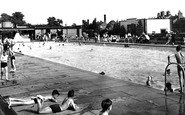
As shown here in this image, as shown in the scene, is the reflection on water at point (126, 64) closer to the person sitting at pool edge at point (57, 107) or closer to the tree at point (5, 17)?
the person sitting at pool edge at point (57, 107)

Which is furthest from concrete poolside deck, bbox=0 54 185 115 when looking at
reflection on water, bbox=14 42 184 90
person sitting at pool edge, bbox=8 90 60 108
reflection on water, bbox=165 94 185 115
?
reflection on water, bbox=14 42 184 90

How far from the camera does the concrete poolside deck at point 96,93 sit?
608 cm

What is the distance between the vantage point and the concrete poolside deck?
6.08m

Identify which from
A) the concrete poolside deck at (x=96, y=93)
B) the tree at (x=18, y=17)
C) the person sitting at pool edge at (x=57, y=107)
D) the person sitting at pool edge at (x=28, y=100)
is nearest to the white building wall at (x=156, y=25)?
the concrete poolside deck at (x=96, y=93)

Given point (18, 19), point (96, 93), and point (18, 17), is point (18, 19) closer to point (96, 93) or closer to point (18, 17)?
point (18, 17)

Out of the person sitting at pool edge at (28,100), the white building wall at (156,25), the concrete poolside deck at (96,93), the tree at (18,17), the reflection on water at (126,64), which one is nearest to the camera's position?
the concrete poolside deck at (96,93)

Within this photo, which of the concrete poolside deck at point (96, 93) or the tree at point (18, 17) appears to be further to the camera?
the tree at point (18, 17)

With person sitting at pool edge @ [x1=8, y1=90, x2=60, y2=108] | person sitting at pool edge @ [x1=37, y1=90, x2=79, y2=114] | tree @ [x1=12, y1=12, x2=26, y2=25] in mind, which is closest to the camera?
person sitting at pool edge @ [x1=37, y1=90, x2=79, y2=114]

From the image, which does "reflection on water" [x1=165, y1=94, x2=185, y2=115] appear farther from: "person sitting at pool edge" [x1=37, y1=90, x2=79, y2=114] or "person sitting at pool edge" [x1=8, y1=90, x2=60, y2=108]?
"person sitting at pool edge" [x1=8, y1=90, x2=60, y2=108]

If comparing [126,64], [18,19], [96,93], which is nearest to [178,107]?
[96,93]

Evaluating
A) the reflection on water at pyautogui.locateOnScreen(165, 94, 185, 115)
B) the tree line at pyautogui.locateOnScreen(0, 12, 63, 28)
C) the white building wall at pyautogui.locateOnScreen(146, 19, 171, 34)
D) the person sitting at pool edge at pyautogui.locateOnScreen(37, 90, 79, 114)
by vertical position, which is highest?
the tree line at pyautogui.locateOnScreen(0, 12, 63, 28)

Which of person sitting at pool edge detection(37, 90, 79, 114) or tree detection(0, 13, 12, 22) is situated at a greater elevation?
tree detection(0, 13, 12, 22)

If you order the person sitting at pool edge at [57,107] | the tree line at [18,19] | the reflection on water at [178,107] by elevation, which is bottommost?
the reflection on water at [178,107]

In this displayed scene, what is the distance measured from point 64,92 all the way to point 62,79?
88.9 inches
